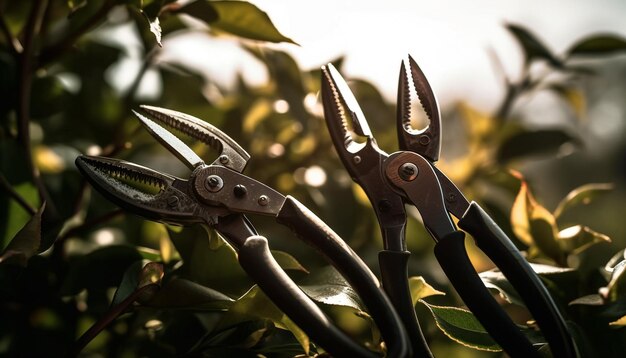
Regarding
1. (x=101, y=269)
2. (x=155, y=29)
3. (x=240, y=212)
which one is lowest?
(x=101, y=269)

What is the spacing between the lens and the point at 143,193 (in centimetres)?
48

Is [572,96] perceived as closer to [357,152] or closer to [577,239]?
[577,239]

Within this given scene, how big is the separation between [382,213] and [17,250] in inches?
11.0

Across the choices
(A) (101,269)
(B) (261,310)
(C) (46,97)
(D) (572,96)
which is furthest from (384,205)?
(D) (572,96)

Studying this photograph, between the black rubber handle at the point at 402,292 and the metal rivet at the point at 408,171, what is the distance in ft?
0.23

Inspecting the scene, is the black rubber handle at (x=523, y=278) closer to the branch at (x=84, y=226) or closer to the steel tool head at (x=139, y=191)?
the steel tool head at (x=139, y=191)

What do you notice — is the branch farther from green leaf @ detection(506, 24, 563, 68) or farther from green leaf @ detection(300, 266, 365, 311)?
green leaf @ detection(506, 24, 563, 68)

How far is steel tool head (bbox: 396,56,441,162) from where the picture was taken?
53 cm

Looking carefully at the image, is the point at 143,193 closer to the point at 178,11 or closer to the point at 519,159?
the point at 178,11

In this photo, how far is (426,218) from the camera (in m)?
0.50

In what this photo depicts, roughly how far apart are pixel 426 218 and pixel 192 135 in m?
0.21

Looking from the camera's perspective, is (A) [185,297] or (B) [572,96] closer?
(A) [185,297]

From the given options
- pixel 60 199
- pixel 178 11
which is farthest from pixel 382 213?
pixel 60 199

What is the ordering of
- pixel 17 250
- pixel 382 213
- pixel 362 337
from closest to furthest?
pixel 17 250
pixel 382 213
pixel 362 337
